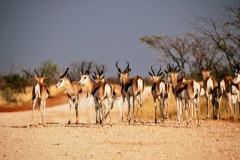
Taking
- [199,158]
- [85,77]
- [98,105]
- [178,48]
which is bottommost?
[199,158]

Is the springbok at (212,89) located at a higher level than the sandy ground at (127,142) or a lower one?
higher

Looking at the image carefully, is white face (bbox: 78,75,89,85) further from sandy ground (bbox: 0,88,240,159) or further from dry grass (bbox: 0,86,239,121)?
dry grass (bbox: 0,86,239,121)

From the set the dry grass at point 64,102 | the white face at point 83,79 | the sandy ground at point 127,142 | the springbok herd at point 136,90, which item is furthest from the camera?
the dry grass at point 64,102

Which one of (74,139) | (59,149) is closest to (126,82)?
(74,139)

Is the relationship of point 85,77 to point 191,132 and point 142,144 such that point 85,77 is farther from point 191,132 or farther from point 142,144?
point 142,144

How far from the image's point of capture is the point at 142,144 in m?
13.8

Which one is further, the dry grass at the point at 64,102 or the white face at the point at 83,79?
the dry grass at the point at 64,102

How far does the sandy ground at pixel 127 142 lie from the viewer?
11.8 m

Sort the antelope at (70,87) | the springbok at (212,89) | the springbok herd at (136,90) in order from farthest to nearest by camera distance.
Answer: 1. the springbok at (212,89)
2. the antelope at (70,87)
3. the springbok herd at (136,90)

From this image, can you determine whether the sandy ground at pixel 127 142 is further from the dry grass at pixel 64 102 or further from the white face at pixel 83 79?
the dry grass at pixel 64 102

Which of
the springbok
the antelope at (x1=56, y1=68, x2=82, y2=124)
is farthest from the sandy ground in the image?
the antelope at (x1=56, y1=68, x2=82, y2=124)

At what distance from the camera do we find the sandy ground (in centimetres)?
1178

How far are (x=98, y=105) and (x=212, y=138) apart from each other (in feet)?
22.2

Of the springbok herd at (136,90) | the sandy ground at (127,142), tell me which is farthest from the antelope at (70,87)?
the sandy ground at (127,142)
